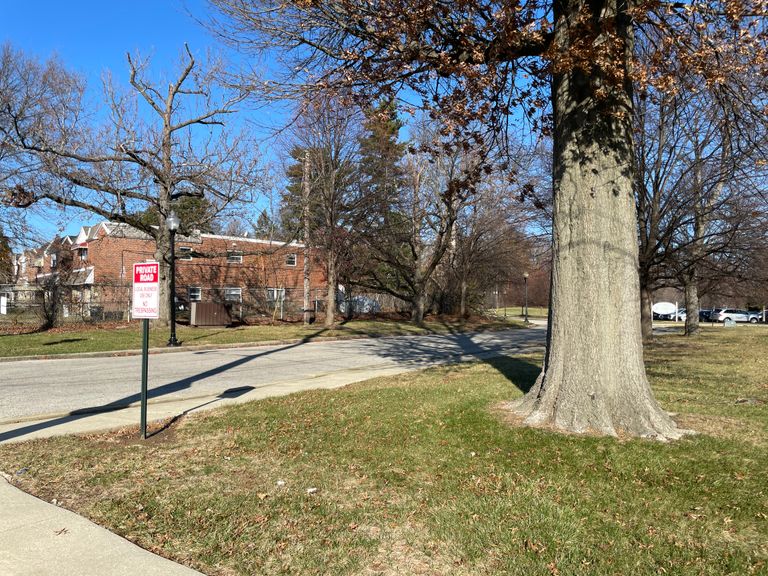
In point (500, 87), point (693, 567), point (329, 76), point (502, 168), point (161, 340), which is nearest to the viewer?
point (693, 567)

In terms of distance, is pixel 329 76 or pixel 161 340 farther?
pixel 161 340

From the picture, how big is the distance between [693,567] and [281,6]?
23.2 ft

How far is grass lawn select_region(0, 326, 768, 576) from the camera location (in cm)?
361

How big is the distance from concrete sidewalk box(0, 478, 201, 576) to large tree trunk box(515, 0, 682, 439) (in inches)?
173

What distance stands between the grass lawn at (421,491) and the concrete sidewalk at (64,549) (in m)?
0.15

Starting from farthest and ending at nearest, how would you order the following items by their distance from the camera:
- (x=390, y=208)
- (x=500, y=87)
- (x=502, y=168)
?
(x=390, y=208)
(x=502, y=168)
(x=500, y=87)

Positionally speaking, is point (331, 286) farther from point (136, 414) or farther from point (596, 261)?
point (596, 261)

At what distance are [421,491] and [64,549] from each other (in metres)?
2.62

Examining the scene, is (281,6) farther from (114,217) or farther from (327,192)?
(327,192)

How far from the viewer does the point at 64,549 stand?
3.82 m

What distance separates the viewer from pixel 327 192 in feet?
99.6

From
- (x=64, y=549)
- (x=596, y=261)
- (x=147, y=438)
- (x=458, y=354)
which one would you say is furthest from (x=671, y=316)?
(x=64, y=549)

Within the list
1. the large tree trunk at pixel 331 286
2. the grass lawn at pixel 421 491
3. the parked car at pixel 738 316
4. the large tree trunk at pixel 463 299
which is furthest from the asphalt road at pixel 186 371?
the parked car at pixel 738 316

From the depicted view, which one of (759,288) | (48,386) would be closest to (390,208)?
(759,288)
